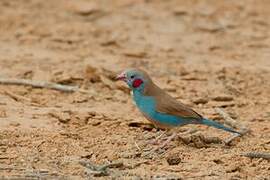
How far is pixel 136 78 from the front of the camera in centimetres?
774

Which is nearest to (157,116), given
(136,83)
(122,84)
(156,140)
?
(156,140)

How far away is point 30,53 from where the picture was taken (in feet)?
34.4

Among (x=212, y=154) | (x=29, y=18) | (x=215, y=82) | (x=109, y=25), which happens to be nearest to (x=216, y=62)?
(x=215, y=82)

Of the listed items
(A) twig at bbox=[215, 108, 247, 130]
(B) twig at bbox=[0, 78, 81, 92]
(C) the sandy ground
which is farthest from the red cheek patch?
(B) twig at bbox=[0, 78, 81, 92]

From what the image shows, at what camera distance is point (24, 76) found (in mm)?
9500

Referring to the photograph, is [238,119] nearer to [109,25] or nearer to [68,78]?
[68,78]

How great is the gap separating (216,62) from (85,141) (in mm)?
3655

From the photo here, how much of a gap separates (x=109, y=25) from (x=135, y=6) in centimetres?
87

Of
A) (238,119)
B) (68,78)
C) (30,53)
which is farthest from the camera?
(30,53)

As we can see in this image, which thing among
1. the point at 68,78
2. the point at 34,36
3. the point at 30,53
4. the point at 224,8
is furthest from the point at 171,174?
the point at 224,8

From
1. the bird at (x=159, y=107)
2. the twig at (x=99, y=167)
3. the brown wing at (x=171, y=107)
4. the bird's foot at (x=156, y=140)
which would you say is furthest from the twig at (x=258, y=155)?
the twig at (x=99, y=167)

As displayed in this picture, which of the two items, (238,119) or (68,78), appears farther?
(68,78)

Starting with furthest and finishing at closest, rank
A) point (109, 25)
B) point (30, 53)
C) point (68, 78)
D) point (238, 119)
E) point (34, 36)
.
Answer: point (109, 25), point (34, 36), point (30, 53), point (68, 78), point (238, 119)

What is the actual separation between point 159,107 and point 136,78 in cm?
38
